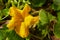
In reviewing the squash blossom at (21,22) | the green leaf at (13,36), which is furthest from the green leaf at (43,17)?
the green leaf at (13,36)

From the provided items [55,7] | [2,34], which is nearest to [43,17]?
[55,7]

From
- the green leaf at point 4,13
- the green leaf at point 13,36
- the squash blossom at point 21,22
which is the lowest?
the green leaf at point 13,36

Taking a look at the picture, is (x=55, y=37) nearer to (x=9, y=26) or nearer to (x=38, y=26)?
(x=38, y=26)

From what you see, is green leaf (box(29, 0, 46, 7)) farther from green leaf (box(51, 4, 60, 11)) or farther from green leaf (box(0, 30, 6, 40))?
green leaf (box(0, 30, 6, 40))

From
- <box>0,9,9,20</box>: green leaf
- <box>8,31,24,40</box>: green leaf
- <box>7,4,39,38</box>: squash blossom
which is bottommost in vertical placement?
<box>8,31,24,40</box>: green leaf

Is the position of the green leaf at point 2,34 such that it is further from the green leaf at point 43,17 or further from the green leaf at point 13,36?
the green leaf at point 43,17

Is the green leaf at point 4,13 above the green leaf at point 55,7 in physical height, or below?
below

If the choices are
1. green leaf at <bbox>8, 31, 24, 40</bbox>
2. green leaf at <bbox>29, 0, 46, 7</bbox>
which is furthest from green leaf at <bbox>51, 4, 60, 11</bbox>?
green leaf at <bbox>8, 31, 24, 40</bbox>

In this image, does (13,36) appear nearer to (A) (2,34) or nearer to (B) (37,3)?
(A) (2,34)
